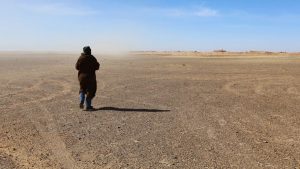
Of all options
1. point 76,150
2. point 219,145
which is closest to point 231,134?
point 219,145

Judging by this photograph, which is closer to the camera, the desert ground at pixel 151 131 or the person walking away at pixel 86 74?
the desert ground at pixel 151 131

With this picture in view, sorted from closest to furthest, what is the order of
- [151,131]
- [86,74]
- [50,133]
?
[50,133] → [151,131] → [86,74]

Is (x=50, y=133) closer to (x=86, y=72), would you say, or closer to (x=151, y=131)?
(x=151, y=131)

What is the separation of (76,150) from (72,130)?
1973 mm

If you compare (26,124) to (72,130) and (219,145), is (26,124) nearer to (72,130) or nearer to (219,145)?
(72,130)

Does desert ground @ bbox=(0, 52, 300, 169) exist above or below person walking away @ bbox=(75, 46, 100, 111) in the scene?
below

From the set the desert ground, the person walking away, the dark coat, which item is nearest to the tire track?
the desert ground

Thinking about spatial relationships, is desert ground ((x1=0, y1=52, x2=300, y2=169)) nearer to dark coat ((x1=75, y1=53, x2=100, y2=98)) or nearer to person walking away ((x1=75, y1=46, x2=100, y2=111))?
person walking away ((x1=75, y1=46, x2=100, y2=111))

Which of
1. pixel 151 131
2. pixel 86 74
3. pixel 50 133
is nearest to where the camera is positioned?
pixel 50 133

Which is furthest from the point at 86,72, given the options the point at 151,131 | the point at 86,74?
the point at 151,131

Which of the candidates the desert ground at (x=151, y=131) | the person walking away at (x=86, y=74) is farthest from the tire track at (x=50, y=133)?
the person walking away at (x=86, y=74)

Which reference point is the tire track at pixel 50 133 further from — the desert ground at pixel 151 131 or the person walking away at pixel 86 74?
the person walking away at pixel 86 74

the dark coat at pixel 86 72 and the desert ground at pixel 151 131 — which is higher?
the dark coat at pixel 86 72

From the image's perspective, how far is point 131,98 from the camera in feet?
55.7
